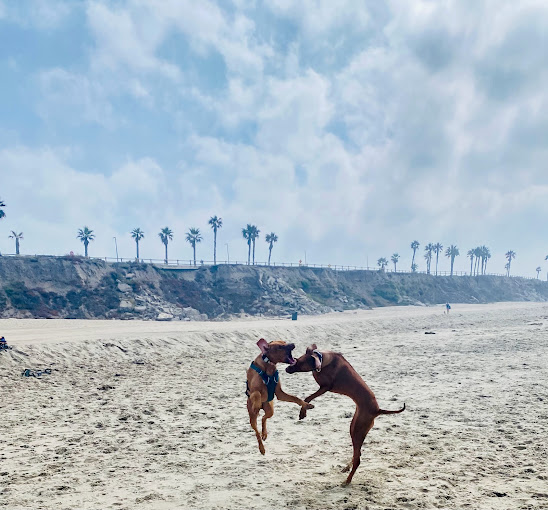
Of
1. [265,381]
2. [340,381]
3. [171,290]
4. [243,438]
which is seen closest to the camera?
[265,381]

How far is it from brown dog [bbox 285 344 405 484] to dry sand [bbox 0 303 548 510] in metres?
1.32

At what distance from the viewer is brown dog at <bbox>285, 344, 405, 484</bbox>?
6074 mm

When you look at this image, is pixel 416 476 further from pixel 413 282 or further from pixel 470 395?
pixel 413 282

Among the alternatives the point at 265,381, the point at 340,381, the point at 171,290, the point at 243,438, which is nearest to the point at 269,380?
the point at 265,381

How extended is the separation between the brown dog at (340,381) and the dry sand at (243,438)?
52.0 inches

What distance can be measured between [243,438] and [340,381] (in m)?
4.90

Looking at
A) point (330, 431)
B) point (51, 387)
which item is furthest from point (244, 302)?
point (330, 431)

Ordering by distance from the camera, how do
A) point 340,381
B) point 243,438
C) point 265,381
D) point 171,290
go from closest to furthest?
point 265,381 < point 340,381 < point 243,438 < point 171,290

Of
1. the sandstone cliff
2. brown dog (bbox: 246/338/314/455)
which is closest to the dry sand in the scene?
brown dog (bbox: 246/338/314/455)

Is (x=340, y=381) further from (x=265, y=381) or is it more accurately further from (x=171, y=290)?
(x=171, y=290)

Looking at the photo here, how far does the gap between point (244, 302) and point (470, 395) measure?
49.0m

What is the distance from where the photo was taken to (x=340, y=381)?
6.54 metres

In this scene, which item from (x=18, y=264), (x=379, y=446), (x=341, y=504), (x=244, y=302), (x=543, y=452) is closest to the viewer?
(x=341, y=504)

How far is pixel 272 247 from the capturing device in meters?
109
